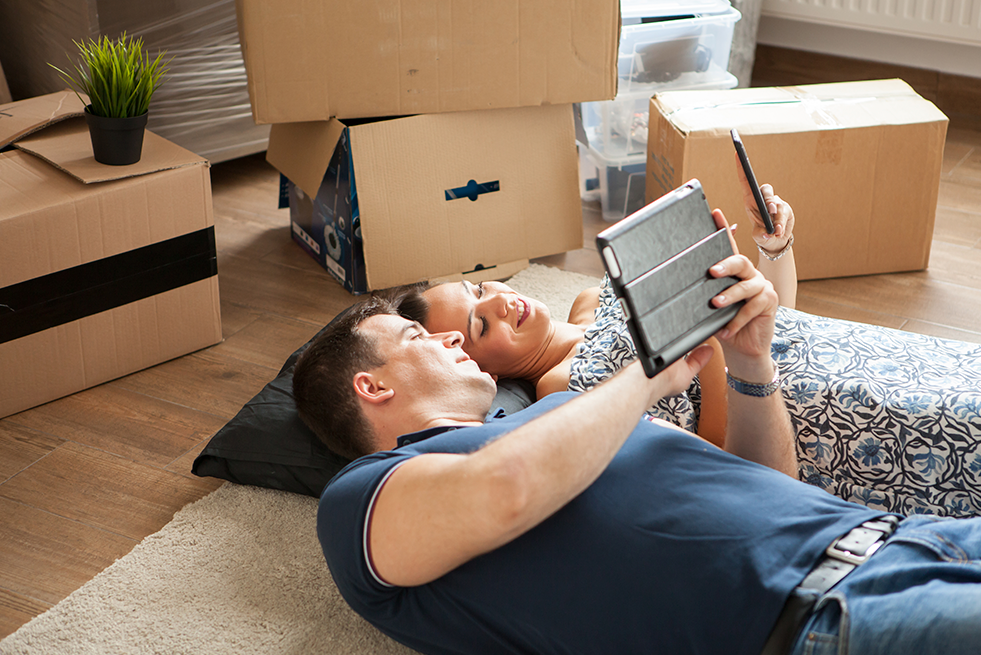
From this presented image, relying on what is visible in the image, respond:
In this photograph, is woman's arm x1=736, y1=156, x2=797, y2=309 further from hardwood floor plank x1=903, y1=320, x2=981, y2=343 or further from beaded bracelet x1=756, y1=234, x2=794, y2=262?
hardwood floor plank x1=903, y1=320, x2=981, y2=343

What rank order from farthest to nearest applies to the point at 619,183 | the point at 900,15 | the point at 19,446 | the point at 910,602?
the point at 900,15 < the point at 619,183 < the point at 19,446 < the point at 910,602

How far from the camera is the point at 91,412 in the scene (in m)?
1.72

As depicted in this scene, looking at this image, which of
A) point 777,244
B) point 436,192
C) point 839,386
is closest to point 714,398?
point 839,386

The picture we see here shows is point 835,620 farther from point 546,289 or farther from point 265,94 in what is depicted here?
point 265,94

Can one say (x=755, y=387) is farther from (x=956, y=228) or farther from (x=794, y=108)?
(x=956, y=228)

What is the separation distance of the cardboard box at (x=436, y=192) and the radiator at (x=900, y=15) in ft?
4.96

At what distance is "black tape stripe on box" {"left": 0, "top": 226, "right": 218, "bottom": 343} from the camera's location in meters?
1.63

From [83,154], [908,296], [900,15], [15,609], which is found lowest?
[15,609]

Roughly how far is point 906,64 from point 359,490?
3057 mm

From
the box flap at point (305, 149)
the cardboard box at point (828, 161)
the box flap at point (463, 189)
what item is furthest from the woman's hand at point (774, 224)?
the box flap at point (305, 149)

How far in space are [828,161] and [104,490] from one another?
172cm

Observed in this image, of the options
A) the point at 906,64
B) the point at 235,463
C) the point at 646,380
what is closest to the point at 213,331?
the point at 235,463

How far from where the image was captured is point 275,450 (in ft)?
4.78

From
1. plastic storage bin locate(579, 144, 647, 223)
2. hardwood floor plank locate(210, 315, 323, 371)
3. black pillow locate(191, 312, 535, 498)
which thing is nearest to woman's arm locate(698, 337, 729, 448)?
black pillow locate(191, 312, 535, 498)
